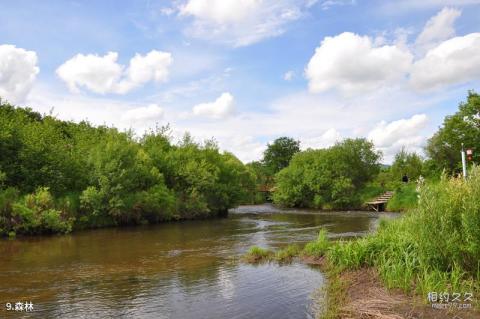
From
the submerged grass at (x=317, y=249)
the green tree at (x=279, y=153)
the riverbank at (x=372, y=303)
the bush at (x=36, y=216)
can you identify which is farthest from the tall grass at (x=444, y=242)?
the green tree at (x=279, y=153)

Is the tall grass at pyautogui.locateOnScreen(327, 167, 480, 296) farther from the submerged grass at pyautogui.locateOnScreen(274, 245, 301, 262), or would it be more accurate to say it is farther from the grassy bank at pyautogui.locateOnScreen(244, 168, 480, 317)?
the submerged grass at pyautogui.locateOnScreen(274, 245, 301, 262)

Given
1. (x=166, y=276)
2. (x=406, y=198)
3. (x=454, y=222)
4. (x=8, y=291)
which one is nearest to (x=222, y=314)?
(x=166, y=276)

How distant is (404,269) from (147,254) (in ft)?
43.9

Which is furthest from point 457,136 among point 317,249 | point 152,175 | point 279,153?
point 279,153

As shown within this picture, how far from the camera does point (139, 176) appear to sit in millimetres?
Answer: 40688

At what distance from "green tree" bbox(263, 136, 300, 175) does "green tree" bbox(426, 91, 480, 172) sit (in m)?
58.2

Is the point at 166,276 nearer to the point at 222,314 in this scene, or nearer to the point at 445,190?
the point at 222,314

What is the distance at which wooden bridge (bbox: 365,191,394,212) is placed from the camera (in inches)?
2131

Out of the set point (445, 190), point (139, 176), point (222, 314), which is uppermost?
point (139, 176)

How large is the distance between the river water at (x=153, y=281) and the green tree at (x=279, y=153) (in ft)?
288

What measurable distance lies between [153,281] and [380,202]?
145 ft

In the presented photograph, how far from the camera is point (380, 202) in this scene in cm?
5412

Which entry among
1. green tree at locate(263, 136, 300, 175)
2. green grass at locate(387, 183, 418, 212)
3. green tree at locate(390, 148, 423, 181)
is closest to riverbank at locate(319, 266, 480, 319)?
green grass at locate(387, 183, 418, 212)

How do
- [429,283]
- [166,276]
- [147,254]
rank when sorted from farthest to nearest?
[147,254], [166,276], [429,283]
